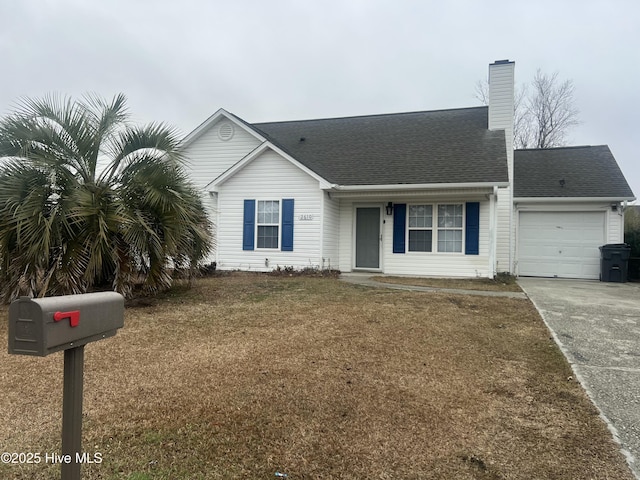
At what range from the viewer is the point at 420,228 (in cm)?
1263

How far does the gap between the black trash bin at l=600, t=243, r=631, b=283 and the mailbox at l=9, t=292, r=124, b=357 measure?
15261 mm

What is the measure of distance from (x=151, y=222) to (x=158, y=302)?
1.58 meters

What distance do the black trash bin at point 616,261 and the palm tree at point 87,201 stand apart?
1272 cm

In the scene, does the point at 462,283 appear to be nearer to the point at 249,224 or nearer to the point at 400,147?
the point at 400,147

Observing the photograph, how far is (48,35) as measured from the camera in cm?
1480

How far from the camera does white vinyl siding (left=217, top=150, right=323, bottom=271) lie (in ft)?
40.0

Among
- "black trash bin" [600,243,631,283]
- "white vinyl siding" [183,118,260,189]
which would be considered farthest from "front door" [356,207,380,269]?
"black trash bin" [600,243,631,283]

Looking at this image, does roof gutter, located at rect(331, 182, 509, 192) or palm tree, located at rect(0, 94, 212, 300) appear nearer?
palm tree, located at rect(0, 94, 212, 300)

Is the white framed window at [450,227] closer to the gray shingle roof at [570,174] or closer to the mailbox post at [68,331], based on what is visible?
the gray shingle roof at [570,174]

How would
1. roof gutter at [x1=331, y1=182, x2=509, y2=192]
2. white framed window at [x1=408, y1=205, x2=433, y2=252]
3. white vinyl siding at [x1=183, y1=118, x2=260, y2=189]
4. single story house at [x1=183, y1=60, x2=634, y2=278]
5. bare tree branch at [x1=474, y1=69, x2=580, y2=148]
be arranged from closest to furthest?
roof gutter at [x1=331, y1=182, x2=509, y2=192]
single story house at [x1=183, y1=60, x2=634, y2=278]
white framed window at [x1=408, y1=205, x2=433, y2=252]
white vinyl siding at [x1=183, y1=118, x2=260, y2=189]
bare tree branch at [x1=474, y1=69, x2=580, y2=148]

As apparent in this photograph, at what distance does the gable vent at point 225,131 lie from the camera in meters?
14.3

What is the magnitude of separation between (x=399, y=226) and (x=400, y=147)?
340cm

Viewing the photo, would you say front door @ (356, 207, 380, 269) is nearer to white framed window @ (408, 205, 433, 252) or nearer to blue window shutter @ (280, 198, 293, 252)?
white framed window @ (408, 205, 433, 252)

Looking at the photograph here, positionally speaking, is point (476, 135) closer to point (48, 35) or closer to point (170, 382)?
point (170, 382)
